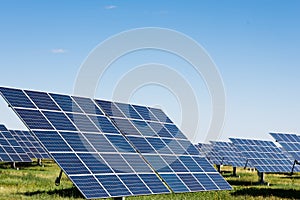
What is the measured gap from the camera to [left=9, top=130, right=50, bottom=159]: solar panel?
47422 mm

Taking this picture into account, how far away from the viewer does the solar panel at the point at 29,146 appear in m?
47.4

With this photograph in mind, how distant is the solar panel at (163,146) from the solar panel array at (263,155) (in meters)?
15.7

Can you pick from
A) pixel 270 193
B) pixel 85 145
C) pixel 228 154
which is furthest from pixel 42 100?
pixel 228 154

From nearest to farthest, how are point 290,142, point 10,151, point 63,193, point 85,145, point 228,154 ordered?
point 85,145, point 63,193, point 290,142, point 10,151, point 228,154

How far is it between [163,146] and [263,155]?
22510 mm

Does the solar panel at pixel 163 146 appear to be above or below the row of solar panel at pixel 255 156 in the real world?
above

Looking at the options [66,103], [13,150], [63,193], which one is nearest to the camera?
[66,103]

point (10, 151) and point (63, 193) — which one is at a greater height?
point (63, 193)

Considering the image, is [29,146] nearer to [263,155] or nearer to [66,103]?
[263,155]

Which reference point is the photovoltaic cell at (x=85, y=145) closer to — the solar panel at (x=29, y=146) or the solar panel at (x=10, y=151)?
the solar panel at (x=10, y=151)

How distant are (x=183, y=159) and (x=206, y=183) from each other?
60.6 inches

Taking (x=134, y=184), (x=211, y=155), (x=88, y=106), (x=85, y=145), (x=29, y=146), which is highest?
(x=88, y=106)

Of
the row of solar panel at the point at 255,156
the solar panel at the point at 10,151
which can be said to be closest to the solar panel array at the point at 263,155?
the row of solar panel at the point at 255,156

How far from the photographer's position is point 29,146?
49.6 meters
